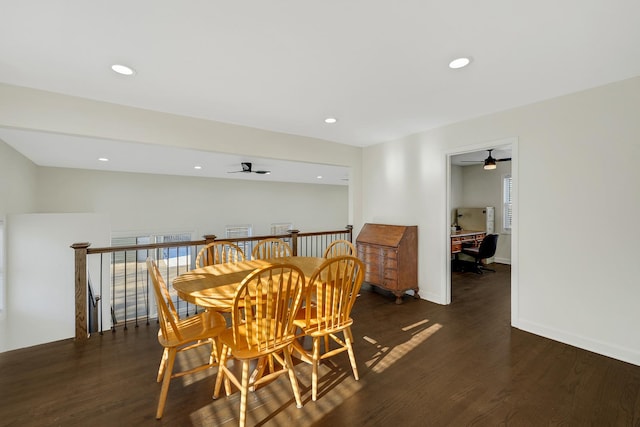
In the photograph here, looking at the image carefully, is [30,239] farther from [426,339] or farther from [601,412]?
[601,412]

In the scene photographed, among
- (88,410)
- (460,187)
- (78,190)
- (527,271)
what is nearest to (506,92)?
(527,271)

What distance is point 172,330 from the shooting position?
6.56 ft

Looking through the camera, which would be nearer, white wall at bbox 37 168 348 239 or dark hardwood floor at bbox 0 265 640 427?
dark hardwood floor at bbox 0 265 640 427

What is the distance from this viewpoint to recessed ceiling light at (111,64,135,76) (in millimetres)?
2131

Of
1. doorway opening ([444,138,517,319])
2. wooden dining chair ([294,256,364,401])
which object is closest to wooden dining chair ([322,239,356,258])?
wooden dining chair ([294,256,364,401])

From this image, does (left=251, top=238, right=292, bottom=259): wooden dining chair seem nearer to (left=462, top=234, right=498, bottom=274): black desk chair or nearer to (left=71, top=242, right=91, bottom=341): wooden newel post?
(left=71, top=242, right=91, bottom=341): wooden newel post

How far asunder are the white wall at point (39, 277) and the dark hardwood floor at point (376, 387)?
6.87 feet

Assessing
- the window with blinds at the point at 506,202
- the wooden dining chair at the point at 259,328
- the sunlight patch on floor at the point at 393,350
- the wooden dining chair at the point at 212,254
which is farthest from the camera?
the window with blinds at the point at 506,202

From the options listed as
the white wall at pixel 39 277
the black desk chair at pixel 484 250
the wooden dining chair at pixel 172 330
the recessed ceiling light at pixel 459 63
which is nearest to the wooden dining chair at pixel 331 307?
the wooden dining chair at pixel 172 330

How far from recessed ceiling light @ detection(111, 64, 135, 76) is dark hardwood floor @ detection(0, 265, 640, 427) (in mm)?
2458

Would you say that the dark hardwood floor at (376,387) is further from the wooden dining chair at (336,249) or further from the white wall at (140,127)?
the white wall at (140,127)

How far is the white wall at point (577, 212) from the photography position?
2.42 metres

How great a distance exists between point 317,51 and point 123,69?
155 cm

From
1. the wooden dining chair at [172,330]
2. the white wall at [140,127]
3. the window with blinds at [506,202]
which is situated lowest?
the wooden dining chair at [172,330]
